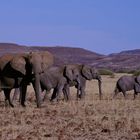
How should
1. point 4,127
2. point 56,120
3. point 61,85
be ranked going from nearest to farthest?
1. point 4,127
2. point 56,120
3. point 61,85

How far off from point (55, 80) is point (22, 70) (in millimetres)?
5738

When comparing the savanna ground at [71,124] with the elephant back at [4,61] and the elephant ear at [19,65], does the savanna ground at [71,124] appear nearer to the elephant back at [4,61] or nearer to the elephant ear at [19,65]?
the elephant ear at [19,65]

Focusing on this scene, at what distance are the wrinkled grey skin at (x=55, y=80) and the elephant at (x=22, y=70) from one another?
4220mm

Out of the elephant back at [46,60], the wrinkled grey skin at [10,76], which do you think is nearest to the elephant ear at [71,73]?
the elephant back at [46,60]

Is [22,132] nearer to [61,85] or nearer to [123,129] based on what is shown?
[123,129]

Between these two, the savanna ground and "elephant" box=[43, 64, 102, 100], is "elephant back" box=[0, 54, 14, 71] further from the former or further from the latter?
"elephant" box=[43, 64, 102, 100]

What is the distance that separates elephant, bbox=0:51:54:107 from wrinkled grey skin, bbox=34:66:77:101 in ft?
13.8

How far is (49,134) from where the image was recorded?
11.7 m

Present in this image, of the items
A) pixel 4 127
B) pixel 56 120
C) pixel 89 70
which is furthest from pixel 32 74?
pixel 89 70

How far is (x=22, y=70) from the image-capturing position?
1877 centimetres

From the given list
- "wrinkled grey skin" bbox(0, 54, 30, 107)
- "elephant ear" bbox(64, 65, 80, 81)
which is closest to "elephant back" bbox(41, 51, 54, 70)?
"wrinkled grey skin" bbox(0, 54, 30, 107)

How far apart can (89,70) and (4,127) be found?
55.1 feet

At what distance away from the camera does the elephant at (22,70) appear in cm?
1873

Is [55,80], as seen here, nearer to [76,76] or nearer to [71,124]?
[76,76]
